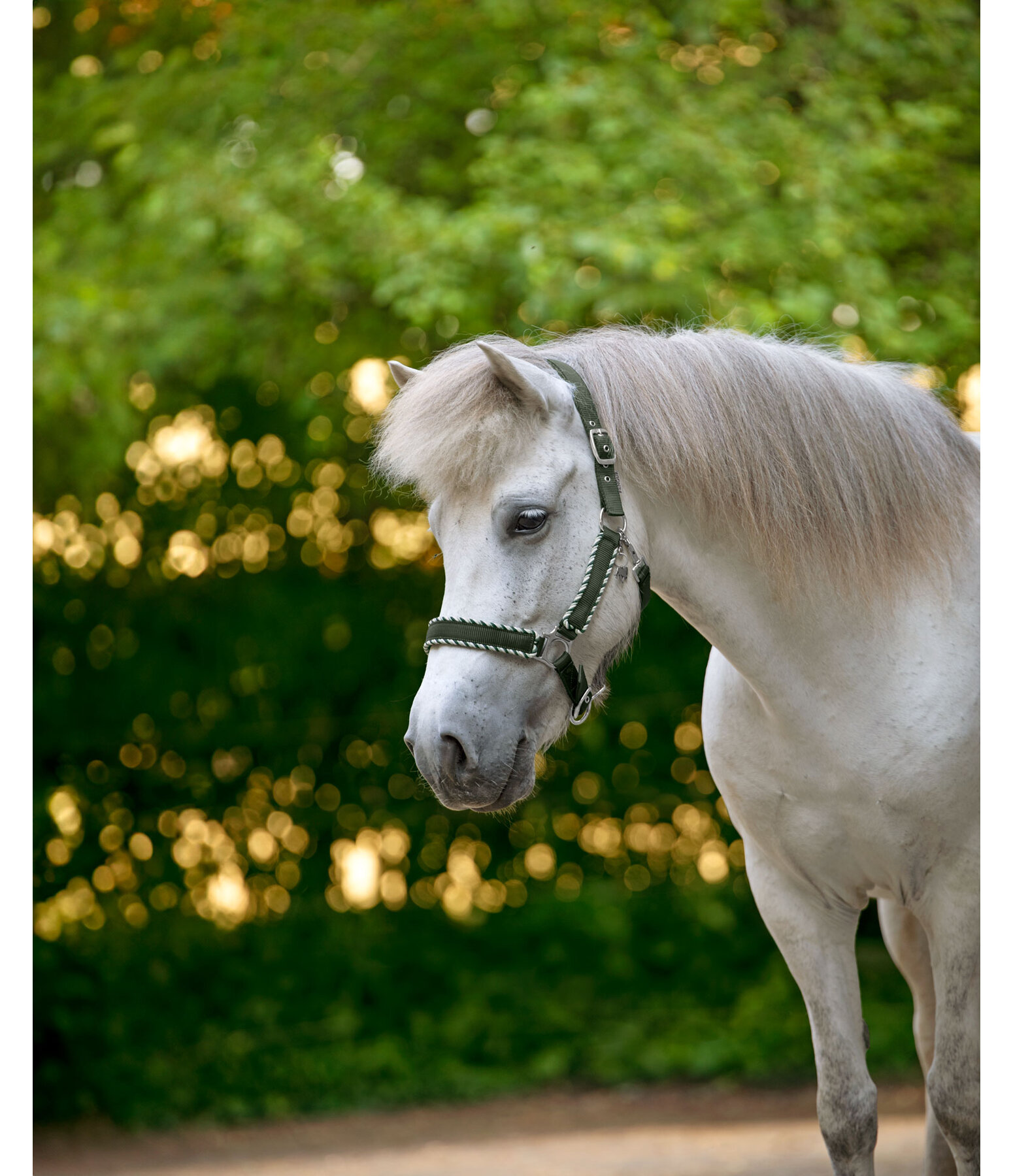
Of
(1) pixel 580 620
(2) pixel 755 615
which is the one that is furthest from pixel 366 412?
(1) pixel 580 620

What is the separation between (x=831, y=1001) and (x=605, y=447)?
123cm

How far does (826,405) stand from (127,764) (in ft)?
13.5

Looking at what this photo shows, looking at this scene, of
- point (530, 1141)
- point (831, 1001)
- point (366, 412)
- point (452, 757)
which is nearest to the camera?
point (452, 757)

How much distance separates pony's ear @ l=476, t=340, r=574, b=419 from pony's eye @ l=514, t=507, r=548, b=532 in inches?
6.6

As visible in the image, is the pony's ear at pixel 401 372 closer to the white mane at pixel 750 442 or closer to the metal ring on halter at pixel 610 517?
the white mane at pixel 750 442

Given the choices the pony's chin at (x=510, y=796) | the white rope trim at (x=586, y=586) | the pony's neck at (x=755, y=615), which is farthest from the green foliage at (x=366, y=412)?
the pony's chin at (x=510, y=796)

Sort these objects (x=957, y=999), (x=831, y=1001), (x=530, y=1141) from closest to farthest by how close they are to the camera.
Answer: (x=957, y=999)
(x=831, y=1001)
(x=530, y=1141)

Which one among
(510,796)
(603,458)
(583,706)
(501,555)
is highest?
(603,458)

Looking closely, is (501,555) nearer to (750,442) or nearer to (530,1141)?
(750,442)

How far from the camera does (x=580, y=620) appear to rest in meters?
1.89

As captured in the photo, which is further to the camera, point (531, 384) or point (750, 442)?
point (750, 442)

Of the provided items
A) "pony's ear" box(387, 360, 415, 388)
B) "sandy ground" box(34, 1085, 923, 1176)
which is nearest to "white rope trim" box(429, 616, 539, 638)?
"pony's ear" box(387, 360, 415, 388)

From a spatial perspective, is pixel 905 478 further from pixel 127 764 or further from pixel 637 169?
pixel 127 764

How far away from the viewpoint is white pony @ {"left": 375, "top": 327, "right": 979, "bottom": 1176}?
6.17ft
